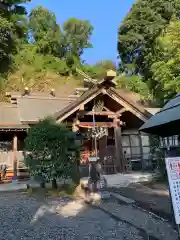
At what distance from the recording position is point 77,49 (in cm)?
4847

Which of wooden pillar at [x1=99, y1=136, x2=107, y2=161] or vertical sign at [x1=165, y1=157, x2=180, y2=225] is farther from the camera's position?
wooden pillar at [x1=99, y1=136, x2=107, y2=161]

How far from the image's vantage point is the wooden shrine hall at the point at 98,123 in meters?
14.9

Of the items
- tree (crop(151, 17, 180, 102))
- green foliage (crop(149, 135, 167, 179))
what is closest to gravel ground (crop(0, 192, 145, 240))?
green foliage (crop(149, 135, 167, 179))

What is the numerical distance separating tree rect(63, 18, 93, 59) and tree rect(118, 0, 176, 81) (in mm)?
11287

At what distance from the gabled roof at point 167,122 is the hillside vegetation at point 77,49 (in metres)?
9.66

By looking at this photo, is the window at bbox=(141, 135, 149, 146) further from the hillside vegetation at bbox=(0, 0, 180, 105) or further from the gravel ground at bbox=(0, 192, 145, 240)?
the gravel ground at bbox=(0, 192, 145, 240)

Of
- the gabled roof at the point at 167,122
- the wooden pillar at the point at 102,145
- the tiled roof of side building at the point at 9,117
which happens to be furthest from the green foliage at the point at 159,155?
the gabled roof at the point at 167,122

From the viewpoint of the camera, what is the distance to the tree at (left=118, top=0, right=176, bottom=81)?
3334 cm

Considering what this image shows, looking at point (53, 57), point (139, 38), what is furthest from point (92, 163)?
point (53, 57)

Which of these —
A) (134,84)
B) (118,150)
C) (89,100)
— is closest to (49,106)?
(89,100)

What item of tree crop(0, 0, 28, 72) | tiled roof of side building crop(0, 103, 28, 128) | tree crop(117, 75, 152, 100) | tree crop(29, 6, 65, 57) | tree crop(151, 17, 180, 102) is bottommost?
tiled roof of side building crop(0, 103, 28, 128)

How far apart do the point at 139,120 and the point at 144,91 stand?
1585 centimetres

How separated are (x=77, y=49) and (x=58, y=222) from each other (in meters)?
43.9

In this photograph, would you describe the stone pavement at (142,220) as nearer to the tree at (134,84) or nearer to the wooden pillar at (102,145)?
the wooden pillar at (102,145)
